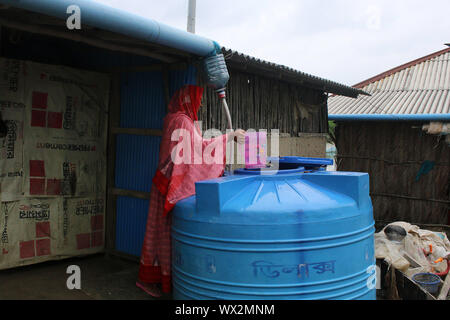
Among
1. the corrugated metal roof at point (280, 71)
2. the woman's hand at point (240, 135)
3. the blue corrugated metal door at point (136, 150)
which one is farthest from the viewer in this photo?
the corrugated metal roof at point (280, 71)

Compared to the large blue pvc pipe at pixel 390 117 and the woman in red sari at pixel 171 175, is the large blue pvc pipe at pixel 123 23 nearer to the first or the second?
the woman in red sari at pixel 171 175

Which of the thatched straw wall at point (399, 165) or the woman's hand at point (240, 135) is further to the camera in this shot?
the thatched straw wall at point (399, 165)

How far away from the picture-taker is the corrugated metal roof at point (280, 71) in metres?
4.79

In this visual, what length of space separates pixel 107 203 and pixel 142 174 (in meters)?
0.74

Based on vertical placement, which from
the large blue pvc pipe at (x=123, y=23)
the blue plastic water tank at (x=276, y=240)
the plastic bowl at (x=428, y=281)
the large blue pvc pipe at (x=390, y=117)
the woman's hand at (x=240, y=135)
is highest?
the large blue pvc pipe at (x=390, y=117)

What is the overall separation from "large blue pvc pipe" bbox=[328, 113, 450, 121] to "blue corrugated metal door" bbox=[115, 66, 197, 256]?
527cm

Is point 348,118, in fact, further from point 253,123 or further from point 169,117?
point 169,117

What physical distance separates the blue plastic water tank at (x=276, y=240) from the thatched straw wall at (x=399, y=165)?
592 centimetres

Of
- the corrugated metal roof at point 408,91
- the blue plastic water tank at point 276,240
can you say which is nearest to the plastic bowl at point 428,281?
the blue plastic water tank at point 276,240

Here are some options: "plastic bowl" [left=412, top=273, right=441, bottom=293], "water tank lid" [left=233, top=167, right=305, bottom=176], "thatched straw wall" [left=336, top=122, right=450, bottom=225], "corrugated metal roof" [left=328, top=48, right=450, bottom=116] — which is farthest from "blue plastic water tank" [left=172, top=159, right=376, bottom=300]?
"corrugated metal roof" [left=328, top=48, right=450, bottom=116]

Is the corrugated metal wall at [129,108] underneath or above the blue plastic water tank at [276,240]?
above

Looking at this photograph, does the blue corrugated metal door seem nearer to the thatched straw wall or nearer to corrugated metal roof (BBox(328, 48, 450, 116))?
corrugated metal roof (BBox(328, 48, 450, 116))

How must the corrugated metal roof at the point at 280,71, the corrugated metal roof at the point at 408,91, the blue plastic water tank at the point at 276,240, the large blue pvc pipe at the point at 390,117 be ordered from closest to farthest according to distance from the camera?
the blue plastic water tank at the point at 276,240 < the corrugated metal roof at the point at 280,71 < the large blue pvc pipe at the point at 390,117 < the corrugated metal roof at the point at 408,91
